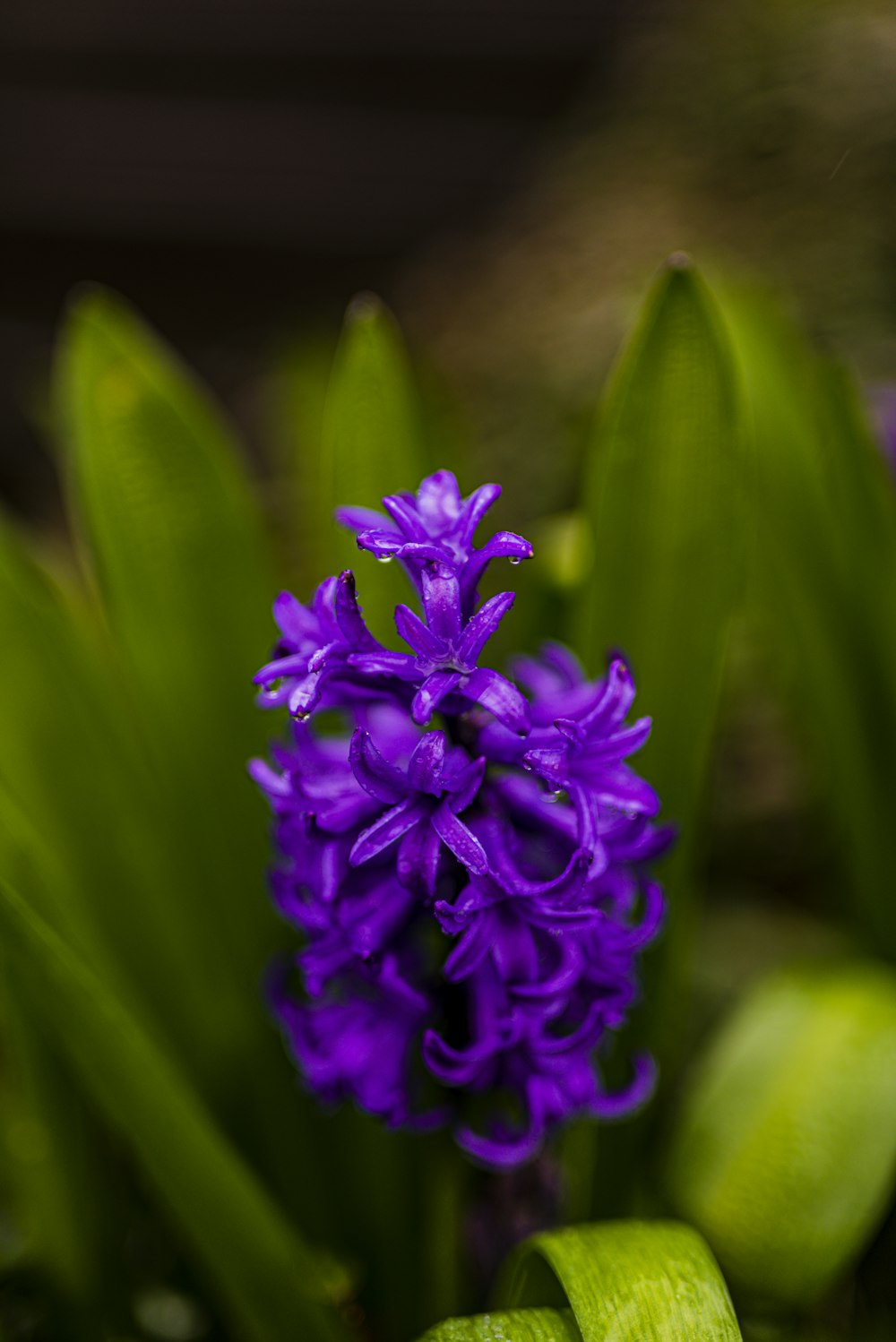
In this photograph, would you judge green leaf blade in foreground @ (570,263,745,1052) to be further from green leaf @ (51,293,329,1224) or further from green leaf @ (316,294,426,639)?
green leaf @ (51,293,329,1224)

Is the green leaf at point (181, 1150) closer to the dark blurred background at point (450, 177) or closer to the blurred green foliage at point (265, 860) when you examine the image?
the blurred green foliage at point (265, 860)

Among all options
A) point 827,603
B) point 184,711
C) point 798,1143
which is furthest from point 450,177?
point 798,1143

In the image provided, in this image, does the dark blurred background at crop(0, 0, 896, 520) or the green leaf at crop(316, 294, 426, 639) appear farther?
the dark blurred background at crop(0, 0, 896, 520)

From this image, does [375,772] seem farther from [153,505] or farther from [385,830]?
[153,505]

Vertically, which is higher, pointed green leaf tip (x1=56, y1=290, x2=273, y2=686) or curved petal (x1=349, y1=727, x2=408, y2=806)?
pointed green leaf tip (x1=56, y1=290, x2=273, y2=686)

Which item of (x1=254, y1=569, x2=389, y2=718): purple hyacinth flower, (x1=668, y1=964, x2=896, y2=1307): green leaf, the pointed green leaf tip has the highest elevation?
the pointed green leaf tip

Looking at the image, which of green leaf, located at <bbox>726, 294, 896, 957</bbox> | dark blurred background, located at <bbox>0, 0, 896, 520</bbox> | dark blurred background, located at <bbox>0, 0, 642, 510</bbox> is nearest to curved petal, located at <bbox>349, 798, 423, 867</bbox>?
green leaf, located at <bbox>726, 294, 896, 957</bbox>
